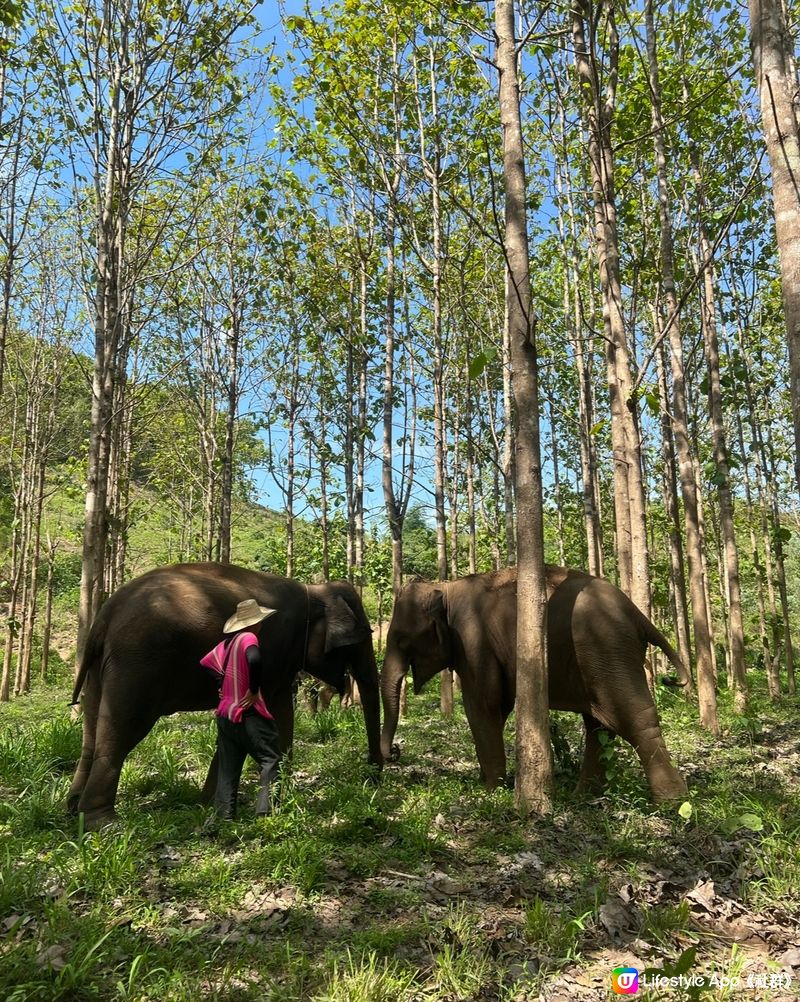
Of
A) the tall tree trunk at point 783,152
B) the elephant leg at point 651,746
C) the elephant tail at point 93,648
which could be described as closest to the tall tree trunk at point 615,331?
the elephant leg at point 651,746

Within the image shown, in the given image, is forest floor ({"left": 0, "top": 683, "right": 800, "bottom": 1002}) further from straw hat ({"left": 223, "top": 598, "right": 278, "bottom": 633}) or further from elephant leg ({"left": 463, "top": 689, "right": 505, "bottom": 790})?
straw hat ({"left": 223, "top": 598, "right": 278, "bottom": 633})

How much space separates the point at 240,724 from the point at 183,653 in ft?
3.19

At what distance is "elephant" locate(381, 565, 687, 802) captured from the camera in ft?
20.9

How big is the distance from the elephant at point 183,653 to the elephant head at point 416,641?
551 millimetres

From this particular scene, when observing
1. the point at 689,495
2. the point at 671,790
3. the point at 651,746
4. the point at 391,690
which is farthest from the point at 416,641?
the point at 689,495

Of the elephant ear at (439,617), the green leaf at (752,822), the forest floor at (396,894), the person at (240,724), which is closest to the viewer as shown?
the forest floor at (396,894)

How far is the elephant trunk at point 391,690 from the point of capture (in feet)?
26.3

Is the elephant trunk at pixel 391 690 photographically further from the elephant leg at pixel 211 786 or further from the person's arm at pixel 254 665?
the person's arm at pixel 254 665

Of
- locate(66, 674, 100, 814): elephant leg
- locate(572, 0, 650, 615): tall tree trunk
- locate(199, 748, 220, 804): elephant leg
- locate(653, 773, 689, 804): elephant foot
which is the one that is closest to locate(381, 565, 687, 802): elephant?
locate(653, 773, 689, 804): elephant foot

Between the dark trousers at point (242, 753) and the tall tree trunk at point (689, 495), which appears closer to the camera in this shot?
the dark trousers at point (242, 753)

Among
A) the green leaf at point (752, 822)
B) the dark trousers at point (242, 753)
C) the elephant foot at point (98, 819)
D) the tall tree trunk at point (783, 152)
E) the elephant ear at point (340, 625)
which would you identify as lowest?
the elephant foot at point (98, 819)

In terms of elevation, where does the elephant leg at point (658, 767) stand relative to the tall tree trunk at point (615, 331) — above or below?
below

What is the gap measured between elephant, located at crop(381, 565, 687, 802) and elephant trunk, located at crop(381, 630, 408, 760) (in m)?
0.01

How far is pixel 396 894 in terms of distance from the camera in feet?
14.3
